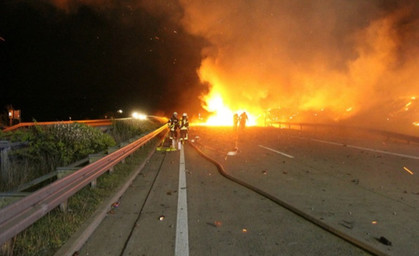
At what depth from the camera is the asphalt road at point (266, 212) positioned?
443cm

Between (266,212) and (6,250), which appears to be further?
(266,212)

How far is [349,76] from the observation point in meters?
30.8

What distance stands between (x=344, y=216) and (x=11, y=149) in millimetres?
7540

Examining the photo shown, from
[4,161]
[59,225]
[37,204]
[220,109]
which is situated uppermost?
[220,109]

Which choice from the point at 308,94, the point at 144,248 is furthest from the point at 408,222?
the point at 308,94

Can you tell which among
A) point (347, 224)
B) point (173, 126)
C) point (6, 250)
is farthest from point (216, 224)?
point (173, 126)

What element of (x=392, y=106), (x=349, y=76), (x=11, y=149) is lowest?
(x=11, y=149)

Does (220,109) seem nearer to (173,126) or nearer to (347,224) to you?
(173,126)

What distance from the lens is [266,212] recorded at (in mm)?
5895

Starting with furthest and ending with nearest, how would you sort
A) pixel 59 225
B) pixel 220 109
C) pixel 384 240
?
pixel 220 109
pixel 59 225
pixel 384 240

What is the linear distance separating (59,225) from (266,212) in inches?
128

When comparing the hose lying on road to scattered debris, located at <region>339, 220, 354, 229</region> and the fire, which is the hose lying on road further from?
the fire

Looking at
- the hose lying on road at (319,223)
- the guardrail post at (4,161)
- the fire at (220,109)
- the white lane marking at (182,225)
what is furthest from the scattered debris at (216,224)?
the fire at (220,109)

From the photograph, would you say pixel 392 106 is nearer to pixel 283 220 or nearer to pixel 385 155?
pixel 385 155
